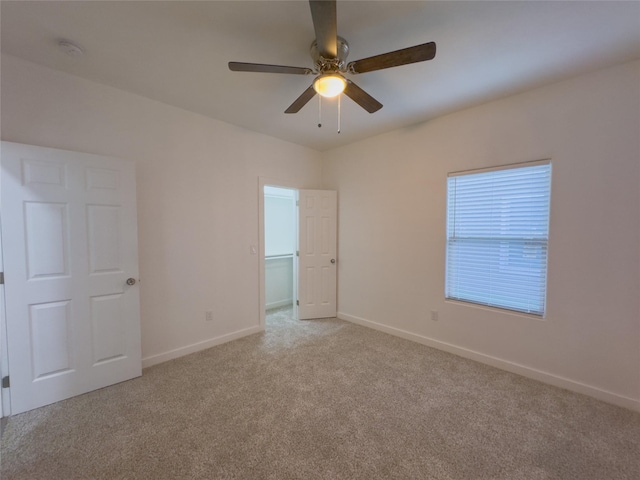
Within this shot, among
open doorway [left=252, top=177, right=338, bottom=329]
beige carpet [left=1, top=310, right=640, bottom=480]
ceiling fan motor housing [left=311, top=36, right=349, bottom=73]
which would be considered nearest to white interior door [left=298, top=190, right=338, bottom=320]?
open doorway [left=252, top=177, right=338, bottom=329]

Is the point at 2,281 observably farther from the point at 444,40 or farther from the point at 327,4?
the point at 444,40

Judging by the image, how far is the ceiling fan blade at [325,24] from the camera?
1.19 m

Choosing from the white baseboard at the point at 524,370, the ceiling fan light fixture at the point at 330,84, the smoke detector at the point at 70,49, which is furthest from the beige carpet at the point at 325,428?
the smoke detector at the point at 70,49

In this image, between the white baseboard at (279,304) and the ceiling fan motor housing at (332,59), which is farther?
the white baseboard at (279,304)

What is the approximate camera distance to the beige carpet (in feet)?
5.04

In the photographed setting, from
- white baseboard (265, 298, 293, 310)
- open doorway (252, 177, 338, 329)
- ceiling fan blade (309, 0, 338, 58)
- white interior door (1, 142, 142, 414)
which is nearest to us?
ceiling fan blade (309, 0, 338, 58)

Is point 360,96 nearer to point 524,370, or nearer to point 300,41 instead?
point 300,41

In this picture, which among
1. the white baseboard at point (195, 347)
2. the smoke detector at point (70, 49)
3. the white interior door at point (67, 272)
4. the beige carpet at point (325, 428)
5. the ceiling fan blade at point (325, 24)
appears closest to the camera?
the ceiling fan blade at point (325, 24)

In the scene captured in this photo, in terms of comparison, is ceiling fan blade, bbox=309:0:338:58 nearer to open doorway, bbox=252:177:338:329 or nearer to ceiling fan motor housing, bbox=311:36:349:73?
ceiling fan motor housing, bbox=311:36:349:73

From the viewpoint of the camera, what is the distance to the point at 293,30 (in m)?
1.72

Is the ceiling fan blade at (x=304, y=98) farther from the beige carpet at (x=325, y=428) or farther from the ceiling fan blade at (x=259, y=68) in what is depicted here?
the beige carpet at (x=325, y=428)

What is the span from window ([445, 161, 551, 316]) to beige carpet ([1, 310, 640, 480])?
0.79 meters

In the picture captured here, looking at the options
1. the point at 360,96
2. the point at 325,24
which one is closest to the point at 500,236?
the point at 360,96

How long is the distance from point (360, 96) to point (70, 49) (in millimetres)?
2127
